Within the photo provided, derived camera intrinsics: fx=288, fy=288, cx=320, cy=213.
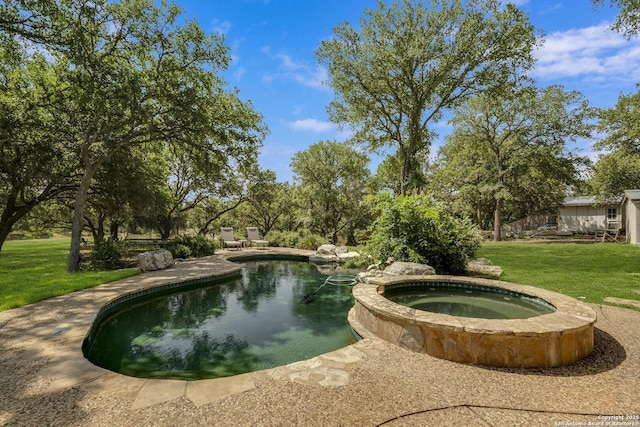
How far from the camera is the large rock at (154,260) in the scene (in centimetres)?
950

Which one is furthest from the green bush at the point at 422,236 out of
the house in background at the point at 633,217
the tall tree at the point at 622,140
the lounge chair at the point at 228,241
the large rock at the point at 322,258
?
the tall tree at the point at 622,140

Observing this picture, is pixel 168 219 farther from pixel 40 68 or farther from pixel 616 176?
pixel 616 176

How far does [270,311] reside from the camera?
6711mm

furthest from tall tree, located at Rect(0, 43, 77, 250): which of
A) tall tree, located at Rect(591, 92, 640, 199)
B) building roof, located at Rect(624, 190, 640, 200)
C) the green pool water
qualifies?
tall tree, located at Rect(591, 92, 640, 199)

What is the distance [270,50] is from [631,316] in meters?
12.0

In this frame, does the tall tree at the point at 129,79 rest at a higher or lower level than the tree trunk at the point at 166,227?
higher

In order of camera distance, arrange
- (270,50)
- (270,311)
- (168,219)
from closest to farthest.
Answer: (270,311) → (270,50) → (168,219)

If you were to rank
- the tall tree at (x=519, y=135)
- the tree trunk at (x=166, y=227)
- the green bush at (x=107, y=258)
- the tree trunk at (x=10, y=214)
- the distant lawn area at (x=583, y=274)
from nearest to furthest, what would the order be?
the distant lawn area at (x=583, y=274) → the green bush at (x=107, y=258) → the tree trunk at (x=10, y=214) → the tall tree at (x=519, y=135) → the tree trunk at (x=166, y=227)

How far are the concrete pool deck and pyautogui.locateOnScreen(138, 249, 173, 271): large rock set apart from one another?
5951 millimetres

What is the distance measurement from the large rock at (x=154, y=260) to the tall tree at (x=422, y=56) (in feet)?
34.7

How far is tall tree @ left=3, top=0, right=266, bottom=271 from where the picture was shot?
8602 millimetres

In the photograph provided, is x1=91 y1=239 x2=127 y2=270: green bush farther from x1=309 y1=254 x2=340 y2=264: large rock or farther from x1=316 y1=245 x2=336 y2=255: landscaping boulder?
x1=316 y1=245 x2=336 y2=255: landscaping boulder

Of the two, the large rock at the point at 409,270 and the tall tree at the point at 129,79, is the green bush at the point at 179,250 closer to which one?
the tall tree at the point at 129,79

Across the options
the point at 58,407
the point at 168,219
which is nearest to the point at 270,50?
the point at 58,407
